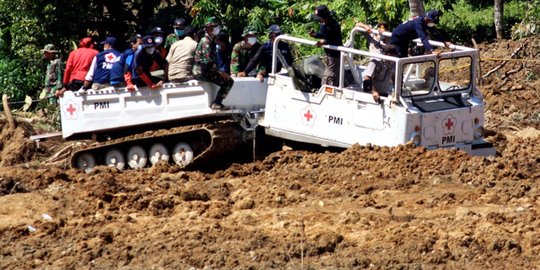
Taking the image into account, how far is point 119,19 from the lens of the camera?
27.2 metres

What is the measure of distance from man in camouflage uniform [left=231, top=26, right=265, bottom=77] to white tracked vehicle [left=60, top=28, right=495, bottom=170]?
0.45 metres

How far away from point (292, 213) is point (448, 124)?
3.41m

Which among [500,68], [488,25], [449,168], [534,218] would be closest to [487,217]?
[534,218]

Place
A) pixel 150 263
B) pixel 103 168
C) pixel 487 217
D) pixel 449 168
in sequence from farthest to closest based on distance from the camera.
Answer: pixel 103 168 → pixel 449 168 → pixel 487 217 → pixel 150 263

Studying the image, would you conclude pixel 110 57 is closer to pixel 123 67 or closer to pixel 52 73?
pixel 123 67

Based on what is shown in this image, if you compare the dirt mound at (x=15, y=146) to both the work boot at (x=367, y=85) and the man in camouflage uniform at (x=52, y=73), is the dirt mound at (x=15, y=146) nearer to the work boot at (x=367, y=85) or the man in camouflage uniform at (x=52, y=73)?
the man in camouflage uniform at (x=52, y=73)

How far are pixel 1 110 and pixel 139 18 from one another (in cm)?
380

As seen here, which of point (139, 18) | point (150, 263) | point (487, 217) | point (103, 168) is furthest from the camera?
point (139, 18)

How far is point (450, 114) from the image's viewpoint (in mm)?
17312

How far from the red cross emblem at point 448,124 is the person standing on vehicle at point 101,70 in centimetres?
512

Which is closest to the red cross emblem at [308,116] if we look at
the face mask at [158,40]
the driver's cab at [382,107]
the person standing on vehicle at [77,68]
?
the driver's cab at [382,107]

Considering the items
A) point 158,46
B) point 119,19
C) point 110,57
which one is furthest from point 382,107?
point 119,19

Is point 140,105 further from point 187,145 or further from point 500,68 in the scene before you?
point 500,68

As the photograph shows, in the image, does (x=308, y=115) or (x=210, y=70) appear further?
(x=210, y=70)
